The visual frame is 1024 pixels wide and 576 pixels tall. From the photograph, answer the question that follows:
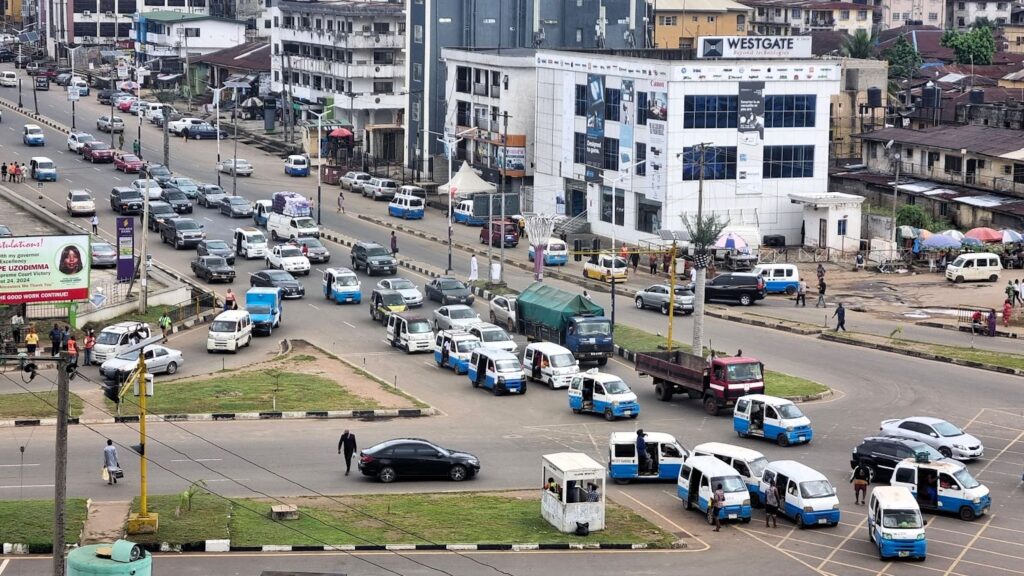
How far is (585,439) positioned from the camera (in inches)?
2116

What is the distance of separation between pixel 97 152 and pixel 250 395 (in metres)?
63.7

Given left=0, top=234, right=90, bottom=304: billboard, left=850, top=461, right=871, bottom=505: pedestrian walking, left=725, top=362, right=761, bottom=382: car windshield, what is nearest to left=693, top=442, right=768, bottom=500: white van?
left=850, top=461, right=871, bottom=505: pedestrian walking

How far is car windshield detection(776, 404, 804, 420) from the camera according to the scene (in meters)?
52.6

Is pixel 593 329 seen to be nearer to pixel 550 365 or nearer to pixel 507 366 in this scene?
pixel 550 365

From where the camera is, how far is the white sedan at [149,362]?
61656 millimetres

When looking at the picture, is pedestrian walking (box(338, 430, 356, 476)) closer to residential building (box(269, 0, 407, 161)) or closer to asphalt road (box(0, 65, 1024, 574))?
asphalt road (box(0, 65, 1024, 574))

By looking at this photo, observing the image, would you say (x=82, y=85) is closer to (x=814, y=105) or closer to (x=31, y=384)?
(x=814, y=105)

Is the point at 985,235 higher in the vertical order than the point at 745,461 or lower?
higher

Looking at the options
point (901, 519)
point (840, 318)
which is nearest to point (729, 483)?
point (901, 519)

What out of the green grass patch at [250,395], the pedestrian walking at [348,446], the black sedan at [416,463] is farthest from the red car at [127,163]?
the black sedan at [416,463]

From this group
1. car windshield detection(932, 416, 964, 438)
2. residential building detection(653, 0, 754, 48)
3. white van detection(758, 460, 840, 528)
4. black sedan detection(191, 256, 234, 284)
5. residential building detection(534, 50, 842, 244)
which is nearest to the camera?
white van detection(758, 460, 840, 528)

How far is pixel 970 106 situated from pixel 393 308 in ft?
195

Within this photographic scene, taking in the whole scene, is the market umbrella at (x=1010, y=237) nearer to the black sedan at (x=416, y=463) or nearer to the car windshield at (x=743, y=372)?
the car windshield at (x=743, y=372)

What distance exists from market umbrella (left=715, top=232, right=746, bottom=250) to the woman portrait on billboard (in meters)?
32.9
